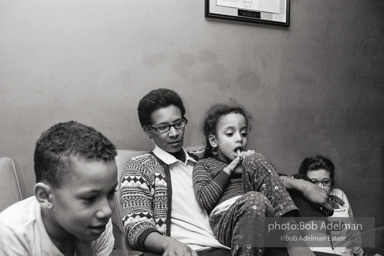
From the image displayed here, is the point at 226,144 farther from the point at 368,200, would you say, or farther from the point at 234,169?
the point at 368,200

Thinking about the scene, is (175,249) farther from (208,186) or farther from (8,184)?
(8,184)

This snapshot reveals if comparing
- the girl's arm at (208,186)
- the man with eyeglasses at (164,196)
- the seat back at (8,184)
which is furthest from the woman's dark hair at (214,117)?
the seat back at (8,184)

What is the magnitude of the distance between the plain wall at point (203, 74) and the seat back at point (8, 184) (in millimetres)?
161

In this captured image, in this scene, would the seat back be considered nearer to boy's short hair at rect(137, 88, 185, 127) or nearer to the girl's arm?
boy's short hair at rect(137, 88, 185, 127)

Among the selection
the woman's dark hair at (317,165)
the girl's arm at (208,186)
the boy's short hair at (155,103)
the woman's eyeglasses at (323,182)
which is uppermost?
the boy's short hair at (155,103)

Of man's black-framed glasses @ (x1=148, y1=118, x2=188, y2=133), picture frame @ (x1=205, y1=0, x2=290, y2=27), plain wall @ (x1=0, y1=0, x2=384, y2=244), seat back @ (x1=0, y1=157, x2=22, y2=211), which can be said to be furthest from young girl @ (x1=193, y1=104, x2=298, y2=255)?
seat back @ (x1=0, y1=157, x2=22, y2=211)

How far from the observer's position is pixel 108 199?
1279mm

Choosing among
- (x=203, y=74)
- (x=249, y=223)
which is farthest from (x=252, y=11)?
(x=249, y=223)

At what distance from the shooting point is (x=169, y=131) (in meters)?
2.09

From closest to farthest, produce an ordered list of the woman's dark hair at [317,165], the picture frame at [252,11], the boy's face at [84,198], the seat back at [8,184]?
1. the boy's face at [84,198]
2. the seat back at [8,184]
3. the picture frame at [252,11]
4. the woman's dark hair at [317,165]

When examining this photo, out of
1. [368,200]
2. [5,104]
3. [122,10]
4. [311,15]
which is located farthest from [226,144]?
[368,200]

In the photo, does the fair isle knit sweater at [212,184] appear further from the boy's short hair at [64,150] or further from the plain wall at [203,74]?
the boy's short hair at [64,150]

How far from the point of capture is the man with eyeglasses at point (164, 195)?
5.74 ft

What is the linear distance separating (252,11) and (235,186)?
135cm
